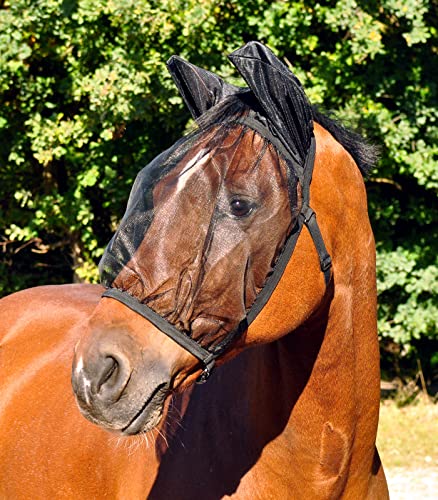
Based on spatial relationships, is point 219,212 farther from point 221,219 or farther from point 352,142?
point 352,142

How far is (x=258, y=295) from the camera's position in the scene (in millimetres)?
2152

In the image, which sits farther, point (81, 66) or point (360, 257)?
point (81, 66)

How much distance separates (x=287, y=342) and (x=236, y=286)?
0.37 m

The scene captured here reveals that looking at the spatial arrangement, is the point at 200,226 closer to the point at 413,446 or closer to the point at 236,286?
the point at 236,286

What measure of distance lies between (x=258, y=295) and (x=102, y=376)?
1.51 ft

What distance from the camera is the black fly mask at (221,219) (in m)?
2.03

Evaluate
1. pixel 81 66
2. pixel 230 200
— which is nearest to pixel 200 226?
pixel 230 200

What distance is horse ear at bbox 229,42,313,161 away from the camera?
2166 mm

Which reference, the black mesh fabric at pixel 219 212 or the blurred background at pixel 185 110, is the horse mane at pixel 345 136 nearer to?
the black mesh fabric at pixel 219 212

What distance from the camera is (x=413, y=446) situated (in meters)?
6.80

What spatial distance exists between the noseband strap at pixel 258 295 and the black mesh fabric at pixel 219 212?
0.04 feet

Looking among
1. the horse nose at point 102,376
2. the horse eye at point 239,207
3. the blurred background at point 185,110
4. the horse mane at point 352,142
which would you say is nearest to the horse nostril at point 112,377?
the horse nose at point 102,376

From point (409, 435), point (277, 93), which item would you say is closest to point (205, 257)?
point (277, 93)

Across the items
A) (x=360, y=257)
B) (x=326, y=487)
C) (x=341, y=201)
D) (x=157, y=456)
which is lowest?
(x=326, y=487)
